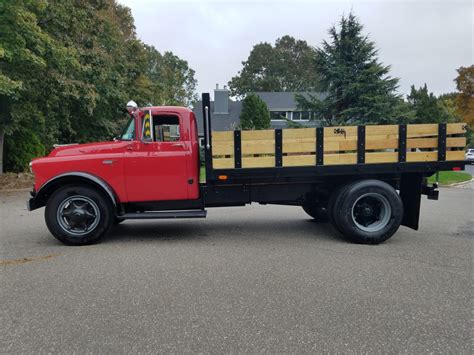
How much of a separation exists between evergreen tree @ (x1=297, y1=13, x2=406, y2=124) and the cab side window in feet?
40.4

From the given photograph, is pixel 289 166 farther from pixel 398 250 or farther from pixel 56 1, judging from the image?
pixel 56 1

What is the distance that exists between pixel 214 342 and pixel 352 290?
171 centimetres

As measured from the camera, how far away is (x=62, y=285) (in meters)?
4.10

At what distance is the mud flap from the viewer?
6.07m

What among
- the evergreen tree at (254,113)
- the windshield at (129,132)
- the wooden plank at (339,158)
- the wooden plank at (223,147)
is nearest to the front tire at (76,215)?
the windshield at (129,132)

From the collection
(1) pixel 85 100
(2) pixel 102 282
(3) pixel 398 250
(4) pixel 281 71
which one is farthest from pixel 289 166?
(4) pixel 281 71

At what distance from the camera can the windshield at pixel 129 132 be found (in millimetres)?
5926

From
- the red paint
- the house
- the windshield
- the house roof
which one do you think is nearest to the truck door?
the red paint

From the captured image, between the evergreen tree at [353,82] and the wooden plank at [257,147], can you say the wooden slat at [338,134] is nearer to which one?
the wooden plank at [257,147]

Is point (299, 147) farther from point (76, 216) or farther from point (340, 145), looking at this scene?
point (76, 216)

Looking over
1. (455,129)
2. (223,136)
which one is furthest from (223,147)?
(455,129)

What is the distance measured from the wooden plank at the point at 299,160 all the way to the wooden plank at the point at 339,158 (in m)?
0.20

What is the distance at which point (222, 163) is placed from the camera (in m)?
5.72

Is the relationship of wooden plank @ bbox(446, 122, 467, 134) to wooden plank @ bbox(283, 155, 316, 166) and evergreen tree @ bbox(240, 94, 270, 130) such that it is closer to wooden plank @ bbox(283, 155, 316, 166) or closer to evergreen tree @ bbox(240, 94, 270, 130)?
wooden plank @ bbox(283, 155, 316, 166)
